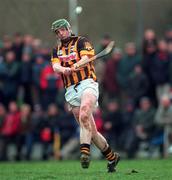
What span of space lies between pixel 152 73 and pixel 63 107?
8.40 ft

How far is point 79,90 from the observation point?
1264 centimetres

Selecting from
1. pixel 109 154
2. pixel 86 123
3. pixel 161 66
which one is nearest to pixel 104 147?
pixel 109 154

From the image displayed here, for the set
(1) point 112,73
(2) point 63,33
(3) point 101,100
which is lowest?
(2) point 63,33

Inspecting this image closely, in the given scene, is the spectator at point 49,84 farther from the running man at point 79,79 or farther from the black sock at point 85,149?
the black sock at point 85,149

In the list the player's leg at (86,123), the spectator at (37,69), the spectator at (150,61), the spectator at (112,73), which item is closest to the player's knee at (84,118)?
the player's leg at (86,123)

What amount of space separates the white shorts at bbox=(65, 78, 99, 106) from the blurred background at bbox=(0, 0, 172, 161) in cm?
704

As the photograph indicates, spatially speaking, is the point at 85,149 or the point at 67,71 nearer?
the point at 85,149

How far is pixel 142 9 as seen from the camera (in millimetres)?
23438

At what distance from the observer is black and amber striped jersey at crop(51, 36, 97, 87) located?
499 inches

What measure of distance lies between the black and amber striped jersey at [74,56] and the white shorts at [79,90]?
0.21 feet

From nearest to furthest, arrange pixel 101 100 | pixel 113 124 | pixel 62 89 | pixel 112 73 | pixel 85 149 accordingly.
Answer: pixel 85 149, pixel 113 124, pixel 112 73, pixel 62 89, pixel 101 100

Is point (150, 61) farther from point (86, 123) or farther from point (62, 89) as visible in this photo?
point (86, 123)

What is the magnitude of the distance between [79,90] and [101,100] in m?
9.11

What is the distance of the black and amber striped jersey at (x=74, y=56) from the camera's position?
1268 cm
